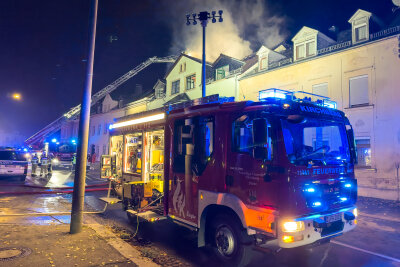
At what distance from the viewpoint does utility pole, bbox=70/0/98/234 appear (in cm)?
636

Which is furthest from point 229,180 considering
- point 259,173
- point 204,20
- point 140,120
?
point 204,20

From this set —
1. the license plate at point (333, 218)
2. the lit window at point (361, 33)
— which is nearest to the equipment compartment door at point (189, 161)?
the license plate at point (333, 218)

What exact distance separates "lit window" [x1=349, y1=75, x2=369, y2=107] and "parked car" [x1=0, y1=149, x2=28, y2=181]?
1844cm

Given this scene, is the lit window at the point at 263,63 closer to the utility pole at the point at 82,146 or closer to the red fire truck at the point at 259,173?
the red fire truck at the point at 259,173

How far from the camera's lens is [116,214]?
9109 mm

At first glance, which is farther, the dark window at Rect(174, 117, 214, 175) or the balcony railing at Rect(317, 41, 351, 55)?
the balcony railing at Rect(317, 41, 351, 55)

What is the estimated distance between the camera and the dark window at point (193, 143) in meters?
5.53

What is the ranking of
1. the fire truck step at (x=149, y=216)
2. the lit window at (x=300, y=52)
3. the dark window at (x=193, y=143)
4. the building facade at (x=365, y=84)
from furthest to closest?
1. the lit window at (x=300, y=52)
2. the building facade at (x=365, y=84)
3. the fire truck step at (x=149, y=216)
4. the dark window at (x=193, y=143)

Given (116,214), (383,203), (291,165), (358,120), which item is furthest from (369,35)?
(116,214)

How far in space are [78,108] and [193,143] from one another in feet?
112

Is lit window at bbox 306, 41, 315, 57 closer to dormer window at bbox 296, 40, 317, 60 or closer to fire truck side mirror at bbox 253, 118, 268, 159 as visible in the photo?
dormer window at bbox 296, 40, 317, 60

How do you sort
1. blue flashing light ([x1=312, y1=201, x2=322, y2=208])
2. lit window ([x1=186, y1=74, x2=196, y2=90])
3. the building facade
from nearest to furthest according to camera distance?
blue flashing light ([x1=312, y1=201, x2=322, y2=208]), the building facade, lit window ([x1=186, y1=74, x2=196, y2=90])

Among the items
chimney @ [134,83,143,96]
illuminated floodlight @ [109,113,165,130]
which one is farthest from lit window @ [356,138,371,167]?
Answer: chimney @ [134,83,143,96]

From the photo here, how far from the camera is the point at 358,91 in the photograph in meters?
14.6
